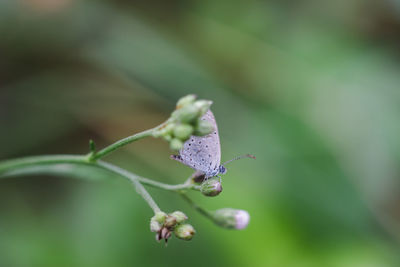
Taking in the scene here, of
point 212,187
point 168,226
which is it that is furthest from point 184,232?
point 212,187

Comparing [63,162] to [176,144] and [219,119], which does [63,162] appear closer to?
[176,144]

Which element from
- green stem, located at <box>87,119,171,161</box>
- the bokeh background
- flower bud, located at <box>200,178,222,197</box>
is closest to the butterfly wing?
flower bud, located at <box>200,178,222,197</box>

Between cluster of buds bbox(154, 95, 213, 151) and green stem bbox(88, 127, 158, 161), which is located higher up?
cluster of buds bbox(154, 95, 213, 151)

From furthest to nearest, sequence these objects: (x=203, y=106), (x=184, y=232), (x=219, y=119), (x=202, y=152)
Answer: (x=219, y=119)
(x=202, y=152)
(x=184, y=232)
(x=203, y=106)

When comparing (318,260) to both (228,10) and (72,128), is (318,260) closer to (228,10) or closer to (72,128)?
(72,128)

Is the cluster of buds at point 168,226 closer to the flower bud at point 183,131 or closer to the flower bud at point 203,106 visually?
the flower bud at point 183,131

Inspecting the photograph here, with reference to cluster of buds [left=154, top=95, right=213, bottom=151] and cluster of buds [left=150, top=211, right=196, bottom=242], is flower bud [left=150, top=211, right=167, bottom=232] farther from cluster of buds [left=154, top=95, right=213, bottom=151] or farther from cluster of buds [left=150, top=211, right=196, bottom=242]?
cluster of buds [left=154, top=95, right=213, bottom=151]
